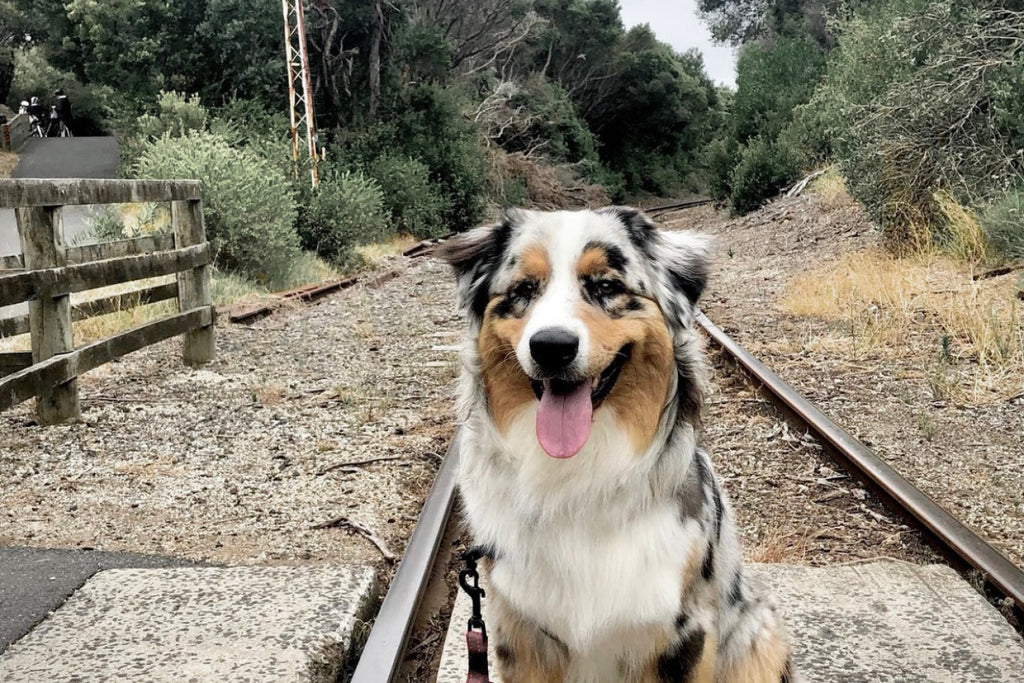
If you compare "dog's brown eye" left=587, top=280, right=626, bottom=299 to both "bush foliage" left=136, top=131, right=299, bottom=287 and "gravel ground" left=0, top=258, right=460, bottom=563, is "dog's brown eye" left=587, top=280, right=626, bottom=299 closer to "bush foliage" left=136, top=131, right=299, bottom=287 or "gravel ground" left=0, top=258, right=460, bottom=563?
"gravel ground" left=0, top=258, right=460, bottom=563

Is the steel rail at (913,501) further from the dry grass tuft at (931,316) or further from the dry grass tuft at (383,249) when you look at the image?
the dry grass tuft at (383,249)

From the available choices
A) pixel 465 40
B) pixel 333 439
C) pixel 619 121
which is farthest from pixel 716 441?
pixel 619 121

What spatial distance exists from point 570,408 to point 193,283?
21.8 feet

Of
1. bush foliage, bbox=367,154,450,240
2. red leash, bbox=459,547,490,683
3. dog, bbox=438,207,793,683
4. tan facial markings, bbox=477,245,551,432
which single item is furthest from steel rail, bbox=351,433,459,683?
bush foliage, bbox=367,154,450,240

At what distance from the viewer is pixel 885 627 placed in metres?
3.32

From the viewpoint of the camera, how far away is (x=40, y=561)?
13.0ft

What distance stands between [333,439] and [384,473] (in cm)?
79

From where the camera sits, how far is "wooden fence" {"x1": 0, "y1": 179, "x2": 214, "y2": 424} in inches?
225

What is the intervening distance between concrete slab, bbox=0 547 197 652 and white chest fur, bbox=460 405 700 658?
1918mm

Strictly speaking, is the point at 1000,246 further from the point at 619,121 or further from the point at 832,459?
the point at 619,121

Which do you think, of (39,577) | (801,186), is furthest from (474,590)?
(801,186)

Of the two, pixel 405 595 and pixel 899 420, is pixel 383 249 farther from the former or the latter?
pixel 405 595

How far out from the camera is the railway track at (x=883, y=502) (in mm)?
3092

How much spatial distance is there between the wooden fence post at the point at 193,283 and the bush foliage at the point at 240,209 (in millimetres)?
4538
